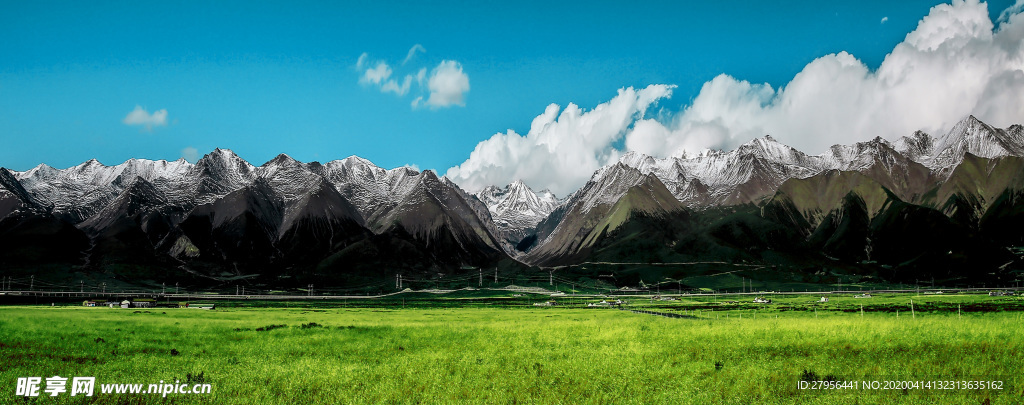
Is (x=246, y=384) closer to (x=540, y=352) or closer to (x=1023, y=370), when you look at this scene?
(x=540, y=352)

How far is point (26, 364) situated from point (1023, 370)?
208ft

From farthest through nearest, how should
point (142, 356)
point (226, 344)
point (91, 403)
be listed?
point (226, 344), point (142, 356), point (91, 403)

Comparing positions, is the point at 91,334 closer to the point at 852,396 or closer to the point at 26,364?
the point at 26,364

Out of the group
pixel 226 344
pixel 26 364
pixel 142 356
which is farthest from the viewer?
pixel 226 344

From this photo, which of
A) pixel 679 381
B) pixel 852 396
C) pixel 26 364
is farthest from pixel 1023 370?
pixel 26 364

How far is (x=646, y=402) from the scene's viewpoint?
3184 centimetres

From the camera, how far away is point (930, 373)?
125ft

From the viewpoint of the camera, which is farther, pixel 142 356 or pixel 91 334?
pixel 91 334

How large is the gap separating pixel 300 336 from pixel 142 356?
20.6 m

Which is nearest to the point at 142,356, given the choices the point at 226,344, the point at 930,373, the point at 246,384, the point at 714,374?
the point at 226,344

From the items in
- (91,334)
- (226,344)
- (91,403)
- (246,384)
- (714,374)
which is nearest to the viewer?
(91,403)

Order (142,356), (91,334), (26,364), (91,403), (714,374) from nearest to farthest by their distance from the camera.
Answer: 1. (91,403)
2. (714,374)
3. (26,364)
4. (142,356)
5. (91,334)

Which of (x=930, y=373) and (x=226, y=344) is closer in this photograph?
(x=930, y=373)

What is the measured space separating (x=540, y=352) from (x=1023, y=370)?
3080cm
